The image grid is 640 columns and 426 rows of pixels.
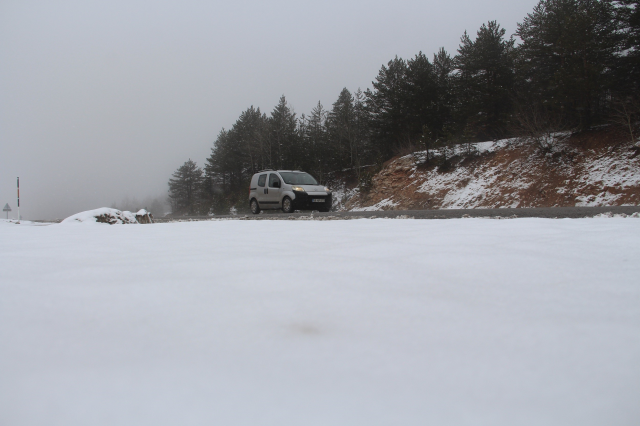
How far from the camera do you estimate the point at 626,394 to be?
2.57 ft

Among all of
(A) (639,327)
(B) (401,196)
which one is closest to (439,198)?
(B) (401,196)

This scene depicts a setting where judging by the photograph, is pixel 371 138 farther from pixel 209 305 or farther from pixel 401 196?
pixel 209 305

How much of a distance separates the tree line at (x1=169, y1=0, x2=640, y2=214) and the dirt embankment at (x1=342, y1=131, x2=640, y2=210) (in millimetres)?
1060

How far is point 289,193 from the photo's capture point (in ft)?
35.2

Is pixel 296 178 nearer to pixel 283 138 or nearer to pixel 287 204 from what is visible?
pixel 287 204

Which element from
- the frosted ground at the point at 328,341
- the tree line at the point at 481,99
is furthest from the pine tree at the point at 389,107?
the frosted ground at the point at 328,341

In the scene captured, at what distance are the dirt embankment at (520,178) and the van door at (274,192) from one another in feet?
30.6

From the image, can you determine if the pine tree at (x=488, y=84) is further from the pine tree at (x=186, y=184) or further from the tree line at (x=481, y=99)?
the pine tree at (x=186, y=184)

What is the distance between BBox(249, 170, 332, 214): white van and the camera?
34.8 feet

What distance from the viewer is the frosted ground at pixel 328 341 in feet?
2.52

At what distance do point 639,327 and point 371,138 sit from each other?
29.9m

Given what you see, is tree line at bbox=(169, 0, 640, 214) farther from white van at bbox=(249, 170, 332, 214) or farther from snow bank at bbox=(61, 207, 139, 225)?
snow bank at bbox=(61, 207, 139, 225)

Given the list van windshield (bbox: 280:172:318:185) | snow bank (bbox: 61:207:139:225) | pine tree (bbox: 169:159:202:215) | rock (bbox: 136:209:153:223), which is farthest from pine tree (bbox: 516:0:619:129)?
pine tree (bbox: 169:159:202:215)

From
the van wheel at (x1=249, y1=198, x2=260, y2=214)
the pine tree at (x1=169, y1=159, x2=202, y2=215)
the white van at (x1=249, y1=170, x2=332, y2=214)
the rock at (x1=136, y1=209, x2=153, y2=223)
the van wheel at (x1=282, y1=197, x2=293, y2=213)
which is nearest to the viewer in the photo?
the rock at (x1=136, y1=209, x2=153, y2=223)
